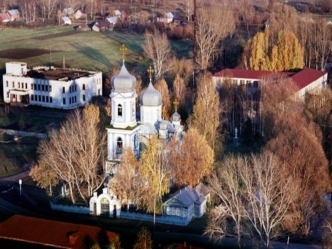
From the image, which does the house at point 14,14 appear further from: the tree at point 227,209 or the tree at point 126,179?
the tree at point 227,209

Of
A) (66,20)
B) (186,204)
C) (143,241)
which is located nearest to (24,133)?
(186,204)

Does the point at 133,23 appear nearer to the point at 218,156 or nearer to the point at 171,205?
the point at 218,156

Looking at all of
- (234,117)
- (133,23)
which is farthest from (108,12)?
(234,117)

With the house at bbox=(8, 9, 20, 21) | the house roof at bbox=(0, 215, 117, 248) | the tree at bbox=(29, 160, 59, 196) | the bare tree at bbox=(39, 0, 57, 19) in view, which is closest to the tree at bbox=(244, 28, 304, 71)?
the tree at bbox=(29, 160, 59, 196)

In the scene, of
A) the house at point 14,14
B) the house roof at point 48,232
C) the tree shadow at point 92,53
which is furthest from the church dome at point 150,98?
the house at point 14,14

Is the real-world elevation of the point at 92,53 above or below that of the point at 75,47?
above

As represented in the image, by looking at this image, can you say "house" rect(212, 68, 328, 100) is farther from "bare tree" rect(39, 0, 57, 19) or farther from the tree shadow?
"bare tree" rect(39, 0, 57, 19)

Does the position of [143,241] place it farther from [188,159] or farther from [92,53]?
[92,53]
